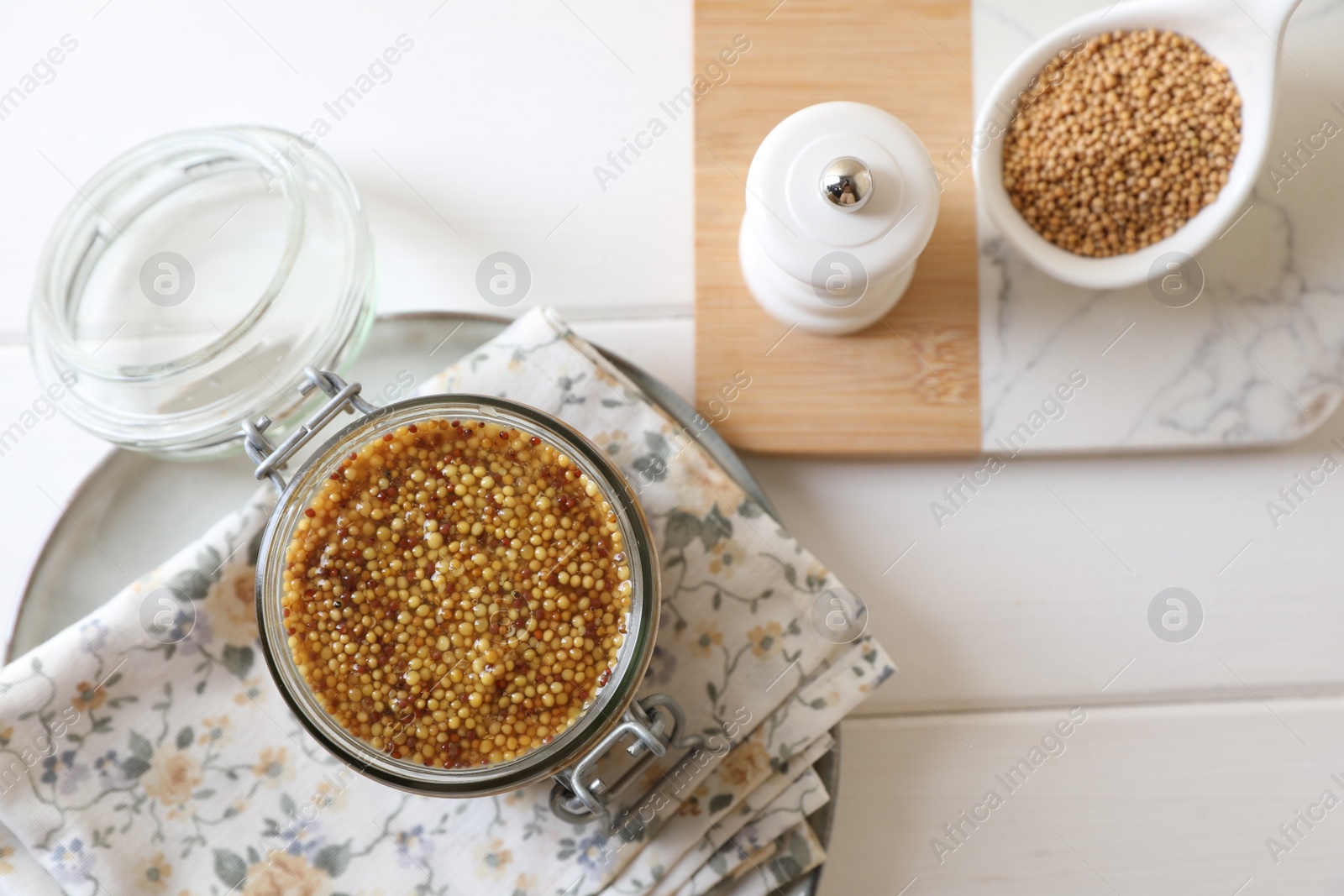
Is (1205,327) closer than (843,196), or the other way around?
(843,196)

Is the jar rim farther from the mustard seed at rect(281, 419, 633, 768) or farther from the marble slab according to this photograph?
the marble slab

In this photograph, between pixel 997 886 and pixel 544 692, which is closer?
pixel 544 692

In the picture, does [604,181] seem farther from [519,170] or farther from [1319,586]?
[1319,586]

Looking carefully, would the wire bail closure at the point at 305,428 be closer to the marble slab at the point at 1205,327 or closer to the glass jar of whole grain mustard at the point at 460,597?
the glass jar of whole grain mustard at the point at 460,597

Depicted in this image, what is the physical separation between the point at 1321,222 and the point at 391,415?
0.83 metres

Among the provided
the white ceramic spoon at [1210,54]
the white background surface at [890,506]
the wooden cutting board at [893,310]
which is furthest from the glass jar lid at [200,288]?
the white ceramic spoon at [1210,54]

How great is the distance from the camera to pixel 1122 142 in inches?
30.6

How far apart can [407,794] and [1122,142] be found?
31.2 inches

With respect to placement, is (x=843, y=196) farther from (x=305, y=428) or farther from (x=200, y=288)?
(x=200, y=288)

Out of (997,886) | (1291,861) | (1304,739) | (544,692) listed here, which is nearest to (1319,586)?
(1304,739)

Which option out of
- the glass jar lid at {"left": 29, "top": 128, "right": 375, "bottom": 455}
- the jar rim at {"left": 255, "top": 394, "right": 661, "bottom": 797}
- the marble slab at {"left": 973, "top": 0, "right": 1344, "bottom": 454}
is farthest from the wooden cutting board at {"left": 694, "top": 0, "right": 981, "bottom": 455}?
the glass jar lid at {"left": 29, "top": 128, "right": 375, "bottom": 455}

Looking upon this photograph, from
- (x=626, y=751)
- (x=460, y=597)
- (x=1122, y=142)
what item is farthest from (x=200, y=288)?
(x=1122, y=142)

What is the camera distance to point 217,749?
71 cm

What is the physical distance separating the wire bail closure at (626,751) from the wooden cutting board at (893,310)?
25 centimetres
